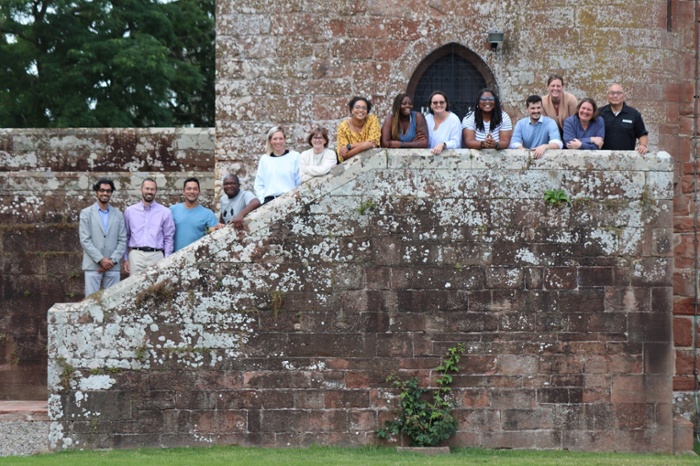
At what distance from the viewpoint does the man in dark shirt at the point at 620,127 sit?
42.6ft

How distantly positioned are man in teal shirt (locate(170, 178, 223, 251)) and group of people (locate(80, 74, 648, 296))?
0.01 metres

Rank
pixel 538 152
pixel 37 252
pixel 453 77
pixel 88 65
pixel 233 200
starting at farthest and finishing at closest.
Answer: pixel 88 65
pixel 453 77
pixel 37 252
pixel 233 200
pixel 538 152

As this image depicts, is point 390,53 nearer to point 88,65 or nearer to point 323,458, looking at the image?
point 323,458

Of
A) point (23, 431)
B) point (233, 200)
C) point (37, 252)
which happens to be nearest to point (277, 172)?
point (233, 200)

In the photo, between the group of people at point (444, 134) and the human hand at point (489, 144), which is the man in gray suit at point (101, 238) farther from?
the human hand at point (489, 144)

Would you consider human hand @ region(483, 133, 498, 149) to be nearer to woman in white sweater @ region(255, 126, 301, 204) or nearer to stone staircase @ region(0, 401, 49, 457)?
woman in white sweater @ region(255, 126, 301, 204)

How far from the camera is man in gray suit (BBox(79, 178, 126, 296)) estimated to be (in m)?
13.2

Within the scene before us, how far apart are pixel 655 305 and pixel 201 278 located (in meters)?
4.59

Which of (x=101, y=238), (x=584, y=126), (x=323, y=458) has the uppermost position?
(x=584, y=126)

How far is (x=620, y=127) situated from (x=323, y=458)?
490 cm

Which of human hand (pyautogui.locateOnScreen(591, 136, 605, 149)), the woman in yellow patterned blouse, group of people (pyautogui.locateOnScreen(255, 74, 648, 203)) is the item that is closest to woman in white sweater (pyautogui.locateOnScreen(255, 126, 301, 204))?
group of people (pyautogui.locateOnScreen(255, 74, 648, 203))

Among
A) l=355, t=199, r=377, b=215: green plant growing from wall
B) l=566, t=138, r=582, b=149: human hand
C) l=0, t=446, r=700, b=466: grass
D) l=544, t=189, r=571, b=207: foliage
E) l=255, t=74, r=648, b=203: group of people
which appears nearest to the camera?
l=0, t=446, r=700, b=466: grass

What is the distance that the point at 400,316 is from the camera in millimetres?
11938

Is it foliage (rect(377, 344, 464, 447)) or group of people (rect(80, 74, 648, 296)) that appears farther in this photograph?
group of people (rect(80, 74, 648, 296))
